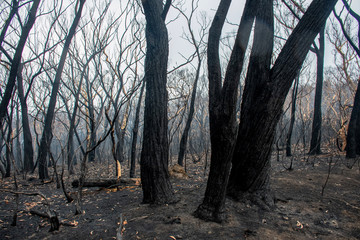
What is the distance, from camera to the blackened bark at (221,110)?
2.54 metres

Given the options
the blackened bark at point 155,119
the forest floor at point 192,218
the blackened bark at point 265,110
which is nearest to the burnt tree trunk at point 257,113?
the blackened bark at point 265,110

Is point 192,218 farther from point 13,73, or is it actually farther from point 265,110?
point 13,73

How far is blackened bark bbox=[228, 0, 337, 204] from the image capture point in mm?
2893

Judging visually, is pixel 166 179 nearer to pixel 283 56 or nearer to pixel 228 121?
pixel 228 121

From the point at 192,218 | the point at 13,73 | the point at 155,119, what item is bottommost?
the point at 192,218

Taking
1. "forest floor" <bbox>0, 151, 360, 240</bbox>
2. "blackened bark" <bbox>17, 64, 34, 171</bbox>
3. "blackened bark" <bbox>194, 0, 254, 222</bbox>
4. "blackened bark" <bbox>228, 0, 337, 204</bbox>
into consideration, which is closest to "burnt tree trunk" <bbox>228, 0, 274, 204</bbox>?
"blackened bark" <bbox>228, 0, 337, 204</bbox>

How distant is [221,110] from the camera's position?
2578 mm

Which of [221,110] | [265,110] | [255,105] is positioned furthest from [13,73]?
[265,110]

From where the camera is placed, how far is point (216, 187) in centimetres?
269

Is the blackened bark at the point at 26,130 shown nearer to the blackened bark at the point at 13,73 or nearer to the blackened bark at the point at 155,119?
the blackened bark at the point at 13,73

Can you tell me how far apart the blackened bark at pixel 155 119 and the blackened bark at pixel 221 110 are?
27.4 inches

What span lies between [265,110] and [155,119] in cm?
155

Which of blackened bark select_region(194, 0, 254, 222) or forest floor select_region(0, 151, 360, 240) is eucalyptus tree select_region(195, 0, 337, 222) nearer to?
blackened bark select_region(194, 0, 254, 222)

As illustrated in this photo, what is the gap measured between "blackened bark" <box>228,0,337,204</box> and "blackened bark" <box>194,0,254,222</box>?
2.23 feet
